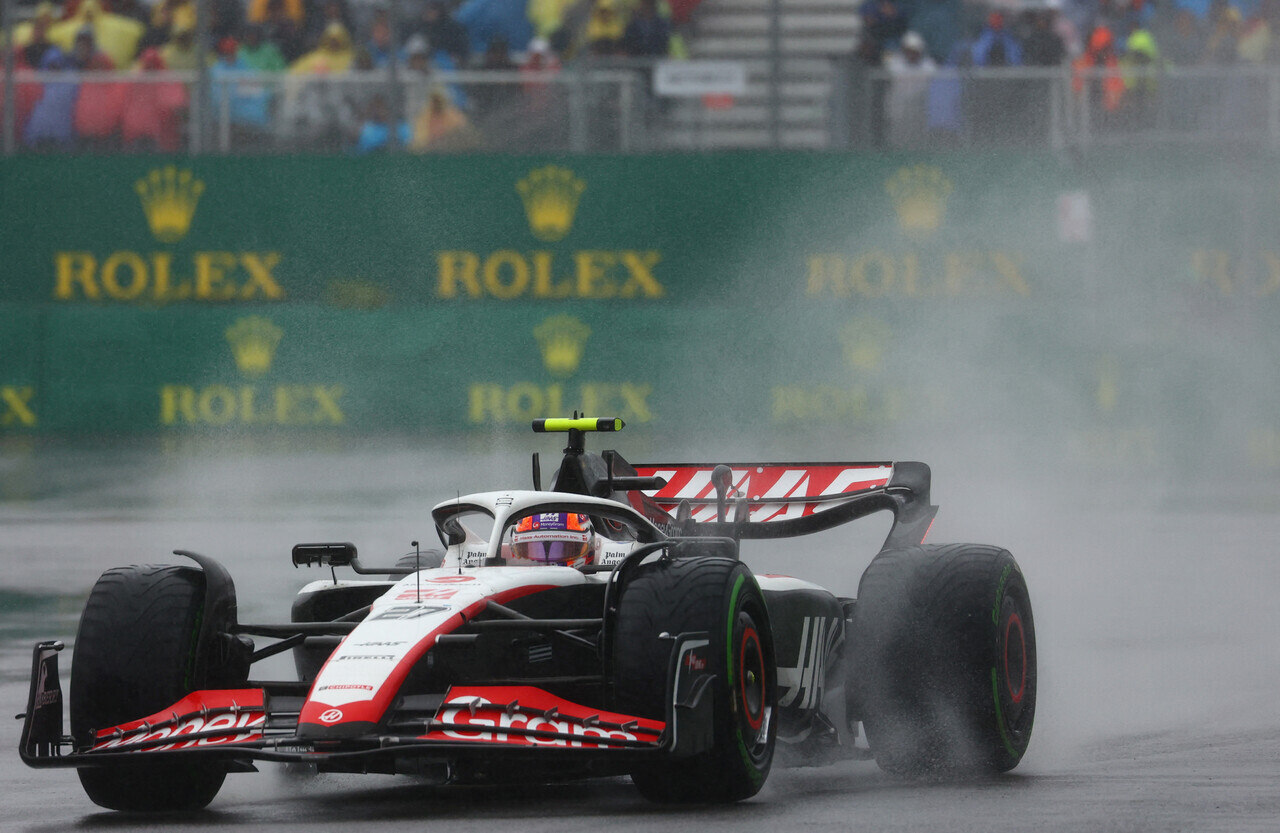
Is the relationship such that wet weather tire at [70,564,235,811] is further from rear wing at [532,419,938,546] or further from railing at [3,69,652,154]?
railing at [3,69,652,154]

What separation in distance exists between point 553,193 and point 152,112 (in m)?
3.27

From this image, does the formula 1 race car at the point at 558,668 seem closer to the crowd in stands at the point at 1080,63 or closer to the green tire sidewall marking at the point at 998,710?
the green tire sidewall marking at the point at 998,710

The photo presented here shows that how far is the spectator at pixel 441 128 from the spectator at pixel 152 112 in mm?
1891

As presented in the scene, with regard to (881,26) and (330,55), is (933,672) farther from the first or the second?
(881,26)

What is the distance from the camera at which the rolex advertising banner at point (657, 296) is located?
55.6ft

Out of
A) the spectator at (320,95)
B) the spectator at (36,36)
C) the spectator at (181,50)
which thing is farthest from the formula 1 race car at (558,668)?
the spectator at (36,36)

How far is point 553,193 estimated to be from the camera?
1783 centimetres

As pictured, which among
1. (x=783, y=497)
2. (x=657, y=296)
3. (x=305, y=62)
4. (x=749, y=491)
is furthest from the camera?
(x=305, y=62)

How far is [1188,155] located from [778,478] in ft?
32.5

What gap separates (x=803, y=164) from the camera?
17.7 metres

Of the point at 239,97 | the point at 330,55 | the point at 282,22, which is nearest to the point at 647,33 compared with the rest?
the point at 330,55

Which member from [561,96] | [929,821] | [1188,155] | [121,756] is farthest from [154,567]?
[1188,155]

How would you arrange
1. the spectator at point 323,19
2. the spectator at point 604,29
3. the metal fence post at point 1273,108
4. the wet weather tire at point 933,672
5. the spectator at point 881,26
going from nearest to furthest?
the wet weather tire at point 933,672 < the metal fence post at point 1273,108 < the spectator at point 604,29 < the spectator at point 323,19 < the spectator at point 881,26

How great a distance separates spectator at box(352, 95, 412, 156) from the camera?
17562 mm
